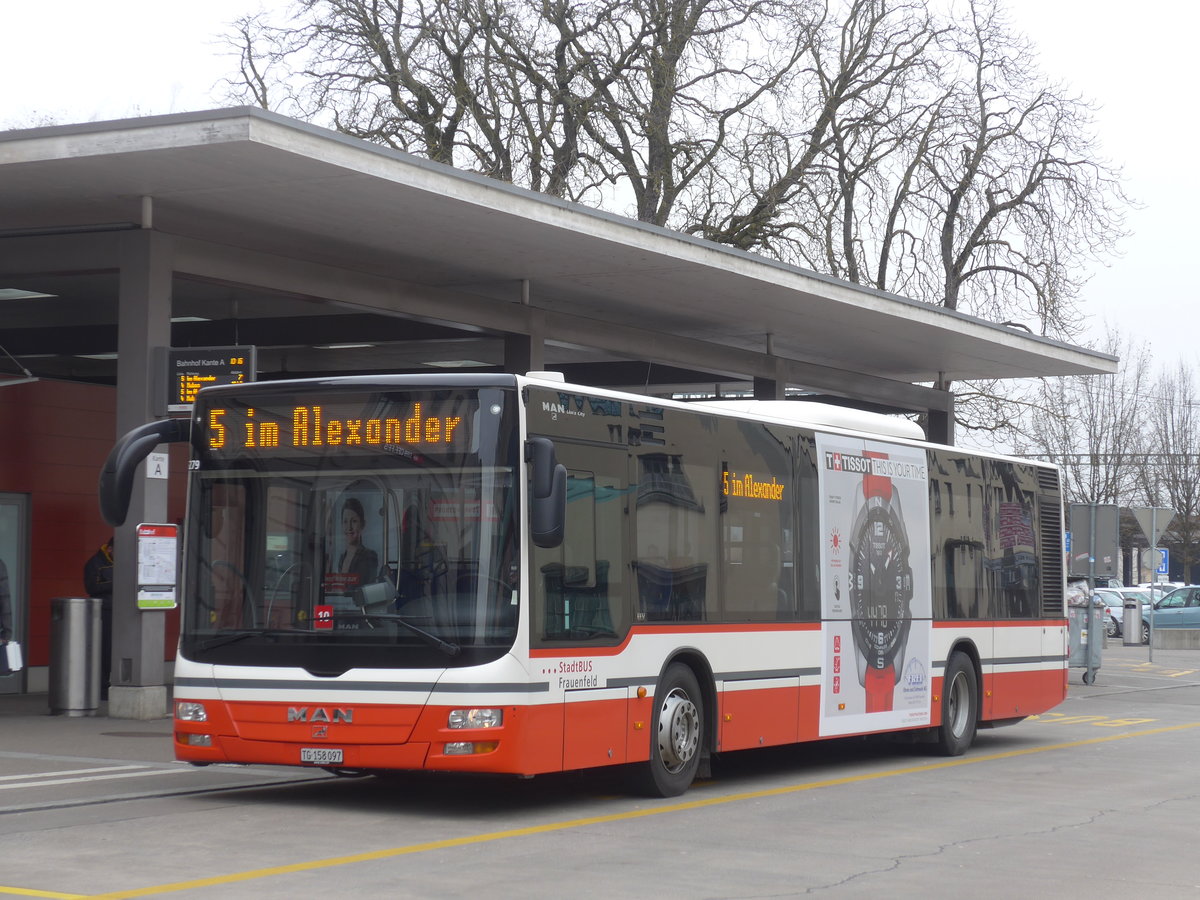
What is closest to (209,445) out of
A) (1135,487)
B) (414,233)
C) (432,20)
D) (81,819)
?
(81,819)

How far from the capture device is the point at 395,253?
19.6 metres

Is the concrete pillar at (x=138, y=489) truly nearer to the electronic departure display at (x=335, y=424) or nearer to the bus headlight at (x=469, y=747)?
the electronic departure display at (x=335, y=424)

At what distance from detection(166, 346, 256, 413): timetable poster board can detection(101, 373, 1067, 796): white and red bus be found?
4.90 m

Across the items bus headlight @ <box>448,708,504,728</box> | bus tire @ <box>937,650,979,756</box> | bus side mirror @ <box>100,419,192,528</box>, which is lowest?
bus tire @ <box>937,650,979,756</box>

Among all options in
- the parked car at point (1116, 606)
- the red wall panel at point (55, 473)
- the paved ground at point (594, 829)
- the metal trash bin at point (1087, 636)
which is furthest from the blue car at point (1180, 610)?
the red wall panel at point (55, 473)

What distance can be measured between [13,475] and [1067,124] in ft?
79.1

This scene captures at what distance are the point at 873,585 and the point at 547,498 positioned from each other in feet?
17.3

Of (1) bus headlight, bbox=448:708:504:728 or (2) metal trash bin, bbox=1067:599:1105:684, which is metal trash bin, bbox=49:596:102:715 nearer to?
(1) bus headlight, bbox=448:708:504:728

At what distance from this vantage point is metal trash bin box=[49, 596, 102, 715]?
676 inches

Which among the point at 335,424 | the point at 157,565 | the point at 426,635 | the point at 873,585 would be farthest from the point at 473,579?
the point at 157,565

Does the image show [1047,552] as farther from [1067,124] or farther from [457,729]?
[1067,124]

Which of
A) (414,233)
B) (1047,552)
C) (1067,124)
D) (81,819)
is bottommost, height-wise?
(81,819)

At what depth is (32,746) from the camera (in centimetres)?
1433

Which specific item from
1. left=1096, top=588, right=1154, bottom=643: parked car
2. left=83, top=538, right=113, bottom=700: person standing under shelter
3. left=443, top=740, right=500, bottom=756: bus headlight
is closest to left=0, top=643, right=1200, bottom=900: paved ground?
left=443, top=740, right=500, bottom=756: bus headlight
